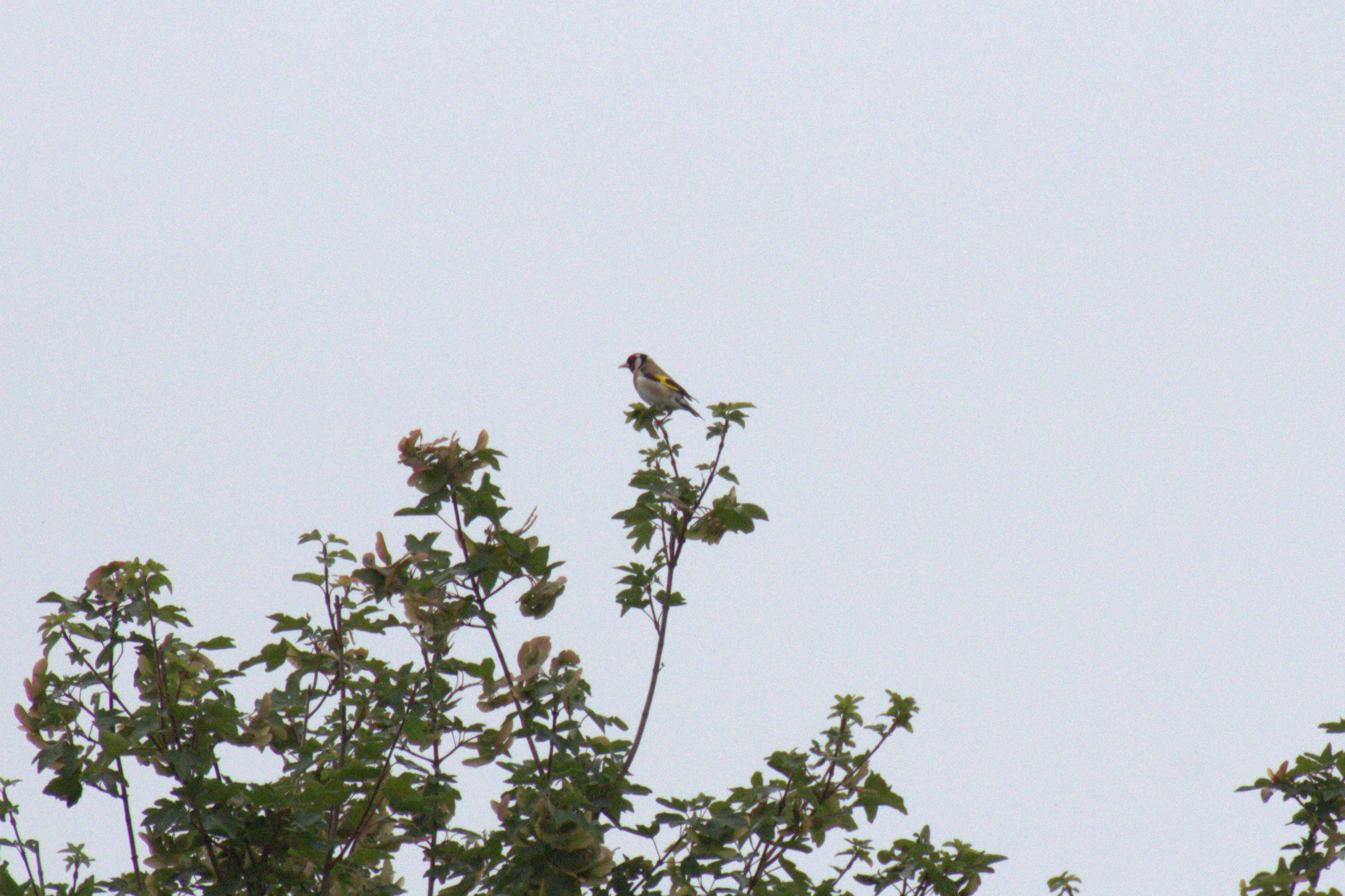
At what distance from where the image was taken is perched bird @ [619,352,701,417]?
11.5 meters

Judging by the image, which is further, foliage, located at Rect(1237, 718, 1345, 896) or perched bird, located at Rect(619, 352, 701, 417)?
perched bird, located at Rect(619, 352, 701, 417)

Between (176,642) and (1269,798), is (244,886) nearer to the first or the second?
(176,642)

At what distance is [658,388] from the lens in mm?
11594

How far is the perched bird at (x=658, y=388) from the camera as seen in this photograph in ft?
37.8

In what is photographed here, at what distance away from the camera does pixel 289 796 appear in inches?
144

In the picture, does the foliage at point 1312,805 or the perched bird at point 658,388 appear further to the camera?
the perched bird at point 658,388

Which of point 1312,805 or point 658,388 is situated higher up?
point 658,388

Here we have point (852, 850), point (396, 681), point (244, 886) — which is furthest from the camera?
point (852, 850)

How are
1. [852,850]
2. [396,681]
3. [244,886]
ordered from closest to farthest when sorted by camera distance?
[244,886] → [396,681] → [852,850]

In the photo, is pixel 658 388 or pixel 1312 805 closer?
pixel 1312 805

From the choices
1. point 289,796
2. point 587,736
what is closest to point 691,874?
point 587,736

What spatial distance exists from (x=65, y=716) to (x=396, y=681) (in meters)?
1.05

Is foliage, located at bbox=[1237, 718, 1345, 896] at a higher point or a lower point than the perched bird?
lower

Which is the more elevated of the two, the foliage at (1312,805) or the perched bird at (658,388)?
the perched bird at (658,388)
